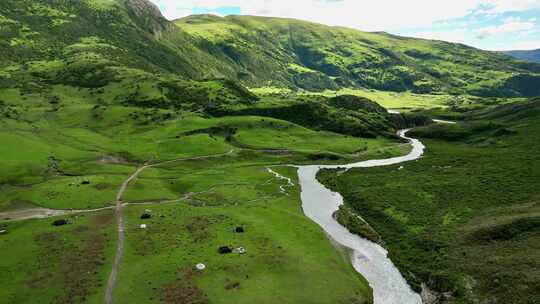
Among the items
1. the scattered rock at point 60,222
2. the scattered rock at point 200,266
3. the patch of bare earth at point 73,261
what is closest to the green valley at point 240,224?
the scattered rock at point 200,266

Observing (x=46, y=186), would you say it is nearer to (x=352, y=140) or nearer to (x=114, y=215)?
(x=114, y=215)

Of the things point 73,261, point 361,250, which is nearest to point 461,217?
point 361,250

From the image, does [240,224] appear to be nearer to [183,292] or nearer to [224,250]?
[224,250]

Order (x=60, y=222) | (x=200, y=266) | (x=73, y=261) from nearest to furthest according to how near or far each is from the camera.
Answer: (x=200, y=266), (x=73, y=261), (x=60, y=222)

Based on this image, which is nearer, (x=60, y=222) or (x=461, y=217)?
(x=60, y=222)

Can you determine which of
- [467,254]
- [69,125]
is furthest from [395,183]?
[69,125]

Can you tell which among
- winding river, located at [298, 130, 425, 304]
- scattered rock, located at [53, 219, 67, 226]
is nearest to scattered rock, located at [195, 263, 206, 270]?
winding river, located at [298, 130, 425, 304]
